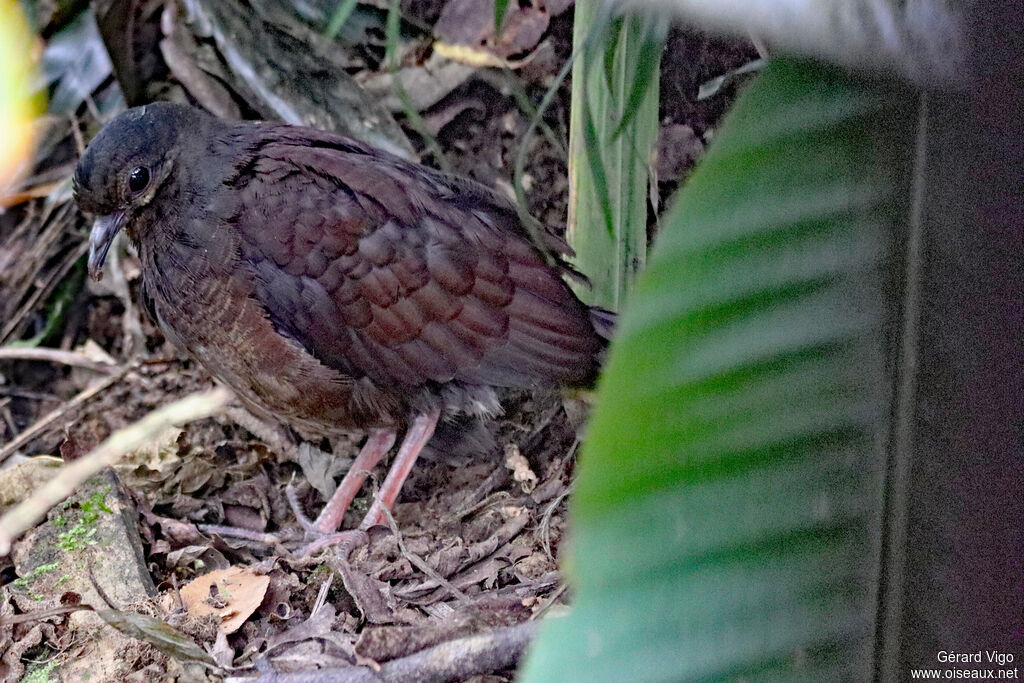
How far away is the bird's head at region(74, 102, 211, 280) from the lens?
312cm

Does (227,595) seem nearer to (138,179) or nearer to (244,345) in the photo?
(244,345)

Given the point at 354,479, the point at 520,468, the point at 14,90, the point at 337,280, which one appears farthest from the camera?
the point at 14,90

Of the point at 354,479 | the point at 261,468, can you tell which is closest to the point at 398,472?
the point at 354,479

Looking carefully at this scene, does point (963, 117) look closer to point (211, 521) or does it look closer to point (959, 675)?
point (959, 675)

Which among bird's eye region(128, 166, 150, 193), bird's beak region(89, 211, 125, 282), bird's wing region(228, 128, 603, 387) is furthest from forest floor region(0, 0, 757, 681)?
bird's eye region(128, 166, 150, 193)

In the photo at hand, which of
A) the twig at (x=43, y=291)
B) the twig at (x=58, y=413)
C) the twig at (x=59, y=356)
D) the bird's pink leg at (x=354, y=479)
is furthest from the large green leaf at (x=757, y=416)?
the twig at (x=43, y=291)

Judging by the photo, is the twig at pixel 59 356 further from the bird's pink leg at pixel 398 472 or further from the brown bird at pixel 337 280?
the bird's pink leg at pixel 398 472

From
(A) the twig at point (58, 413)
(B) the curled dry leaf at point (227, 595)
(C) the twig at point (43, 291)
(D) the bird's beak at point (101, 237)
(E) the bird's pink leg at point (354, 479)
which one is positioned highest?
(D) the bird's beak at point (101, 237)

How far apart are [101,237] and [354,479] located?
116 cm

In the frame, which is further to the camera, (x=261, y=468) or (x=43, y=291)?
(x=43, y=291)

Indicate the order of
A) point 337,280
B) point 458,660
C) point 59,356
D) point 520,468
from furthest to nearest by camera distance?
point 59,356 < point 520,468 < point 337,280 < point 458,660

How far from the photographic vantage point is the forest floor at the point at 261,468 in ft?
8.53

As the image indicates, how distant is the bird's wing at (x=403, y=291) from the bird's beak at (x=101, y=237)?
1.28 feet

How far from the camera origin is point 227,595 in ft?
9.41
